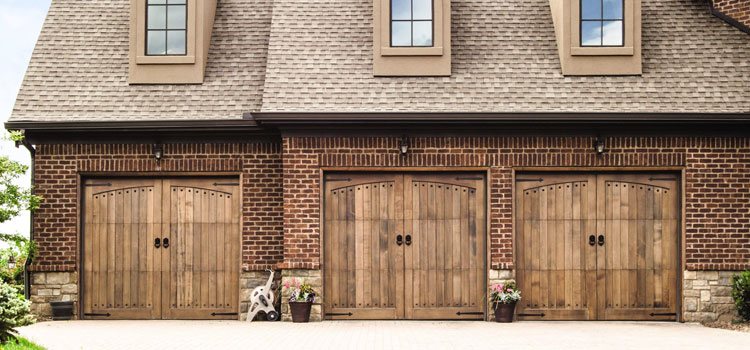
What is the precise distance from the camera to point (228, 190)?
42.1 feet

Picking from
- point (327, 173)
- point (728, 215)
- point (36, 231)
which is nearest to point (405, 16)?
point (327, 173)

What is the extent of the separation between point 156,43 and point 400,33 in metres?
4.00

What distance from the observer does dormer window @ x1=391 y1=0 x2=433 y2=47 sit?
1302 cm

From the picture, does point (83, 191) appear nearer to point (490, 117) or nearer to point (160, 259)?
point (160, 259)

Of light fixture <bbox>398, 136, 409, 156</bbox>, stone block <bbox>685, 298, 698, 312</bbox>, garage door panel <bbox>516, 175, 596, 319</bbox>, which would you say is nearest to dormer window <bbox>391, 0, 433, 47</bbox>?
light fixture <bbox>398, 136, 409, 156</bbox>

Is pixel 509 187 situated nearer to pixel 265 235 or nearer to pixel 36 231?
pixel 265 235

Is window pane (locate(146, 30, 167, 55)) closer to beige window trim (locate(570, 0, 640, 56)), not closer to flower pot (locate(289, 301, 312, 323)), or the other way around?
flower pot (locate(289, 301, 312, 323))

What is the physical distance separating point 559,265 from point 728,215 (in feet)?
8.72

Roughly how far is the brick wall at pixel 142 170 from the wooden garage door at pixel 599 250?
3.83 metres

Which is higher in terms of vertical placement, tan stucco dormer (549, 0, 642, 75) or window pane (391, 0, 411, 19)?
window pane (391, 0, 411, 19)

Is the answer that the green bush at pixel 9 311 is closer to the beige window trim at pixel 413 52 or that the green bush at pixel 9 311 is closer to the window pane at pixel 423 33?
the beige window trim at pixel 413 52

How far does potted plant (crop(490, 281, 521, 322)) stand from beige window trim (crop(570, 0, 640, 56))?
12.6 feet

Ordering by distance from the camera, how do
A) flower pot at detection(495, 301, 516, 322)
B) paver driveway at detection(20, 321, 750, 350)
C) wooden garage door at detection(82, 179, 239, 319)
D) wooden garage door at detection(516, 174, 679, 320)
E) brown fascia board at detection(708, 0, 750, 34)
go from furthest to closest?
brown fascia board at detection(708, 0, 750, 34), wooden garage door at detection(82, 179, 239, 319), wooden garage door at detection(516, 174, 679, 320), flower pot at detection(495, 301, 516, 322), paver driveway at detection(20, 321, 750, 350)

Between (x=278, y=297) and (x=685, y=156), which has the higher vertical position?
(x=685, y=156)
